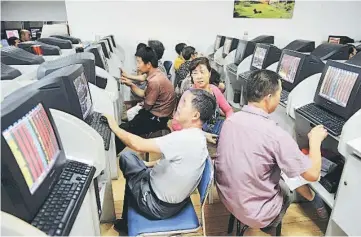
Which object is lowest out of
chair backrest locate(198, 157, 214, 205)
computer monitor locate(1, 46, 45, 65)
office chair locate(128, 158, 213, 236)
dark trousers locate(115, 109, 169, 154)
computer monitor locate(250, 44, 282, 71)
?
dark trousers locate(115, 109, 169, 154)

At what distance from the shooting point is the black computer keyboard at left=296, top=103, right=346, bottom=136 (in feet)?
5.34

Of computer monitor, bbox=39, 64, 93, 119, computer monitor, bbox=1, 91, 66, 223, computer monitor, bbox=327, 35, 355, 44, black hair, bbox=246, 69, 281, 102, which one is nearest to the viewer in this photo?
computer monitor, bbox=1, 91, 66, 223

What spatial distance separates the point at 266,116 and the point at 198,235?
65cm

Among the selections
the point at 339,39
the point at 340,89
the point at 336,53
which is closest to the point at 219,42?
the point at 339,39

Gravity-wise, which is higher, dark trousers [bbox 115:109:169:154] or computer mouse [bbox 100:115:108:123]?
computer mouse [bbox 100:115:108:123]

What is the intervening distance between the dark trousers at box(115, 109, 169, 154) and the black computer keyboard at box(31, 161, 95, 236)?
52.6 inches

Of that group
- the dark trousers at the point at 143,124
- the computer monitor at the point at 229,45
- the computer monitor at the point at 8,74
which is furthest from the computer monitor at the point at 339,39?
the computer monitor at the point at 8,74

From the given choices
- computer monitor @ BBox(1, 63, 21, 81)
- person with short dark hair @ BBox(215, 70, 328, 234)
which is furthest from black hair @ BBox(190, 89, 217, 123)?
computer monitor @ BBox(1, 63, 21, 81)

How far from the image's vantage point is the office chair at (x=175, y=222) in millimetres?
1263

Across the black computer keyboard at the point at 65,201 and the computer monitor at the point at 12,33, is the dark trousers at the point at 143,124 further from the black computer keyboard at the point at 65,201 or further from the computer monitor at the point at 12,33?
the computer monitor at the point at 12,33

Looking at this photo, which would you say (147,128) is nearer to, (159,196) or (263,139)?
(159,196)

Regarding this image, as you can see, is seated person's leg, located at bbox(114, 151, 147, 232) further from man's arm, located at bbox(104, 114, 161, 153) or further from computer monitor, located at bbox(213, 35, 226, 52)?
computer monitor, located at bbox(213, 35, 226, 52)

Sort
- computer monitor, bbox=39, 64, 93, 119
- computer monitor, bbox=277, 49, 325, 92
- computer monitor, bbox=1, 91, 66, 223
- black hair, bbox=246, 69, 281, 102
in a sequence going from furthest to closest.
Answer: computer monitor, bbox=277, 49, 325, 92, black hair, bbox=246, 69, 281, 102, computer monitor, bbox=39, 64, 93, 119, computer monitor, bbox=1, 91, 66, 223

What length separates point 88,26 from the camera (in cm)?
458
